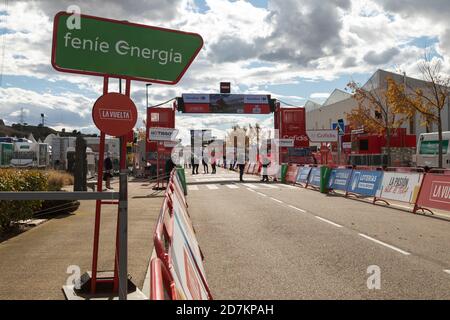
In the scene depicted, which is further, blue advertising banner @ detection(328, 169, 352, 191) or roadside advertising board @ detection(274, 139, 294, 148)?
roadside advertising board @ detection(274, 139, 294, 148)

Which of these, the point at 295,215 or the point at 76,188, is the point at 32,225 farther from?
the point at 295,215

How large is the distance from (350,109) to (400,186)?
49550 mm

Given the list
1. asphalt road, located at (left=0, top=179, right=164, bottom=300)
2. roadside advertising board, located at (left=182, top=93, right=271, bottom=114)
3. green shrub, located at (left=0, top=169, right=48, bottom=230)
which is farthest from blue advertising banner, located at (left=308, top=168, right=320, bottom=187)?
green shrub, located at (left=0, top=169, right=48, bottom=230)

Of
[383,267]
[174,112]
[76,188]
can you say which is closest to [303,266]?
[383,267]

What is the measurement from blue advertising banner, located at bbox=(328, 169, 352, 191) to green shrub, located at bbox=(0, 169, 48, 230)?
12.7 metres

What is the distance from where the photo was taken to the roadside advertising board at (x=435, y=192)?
13.2m

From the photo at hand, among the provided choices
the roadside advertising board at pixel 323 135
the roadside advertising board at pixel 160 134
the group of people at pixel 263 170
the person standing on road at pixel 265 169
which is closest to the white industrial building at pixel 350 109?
the person standing on road at pixel 265 169

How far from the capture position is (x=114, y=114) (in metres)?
4.86

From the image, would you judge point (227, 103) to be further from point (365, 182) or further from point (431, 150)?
point (365, 182)

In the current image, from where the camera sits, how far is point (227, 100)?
3703cm

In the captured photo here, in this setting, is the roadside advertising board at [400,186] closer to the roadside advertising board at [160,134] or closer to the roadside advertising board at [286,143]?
the roadside advertising board at [160,134]
